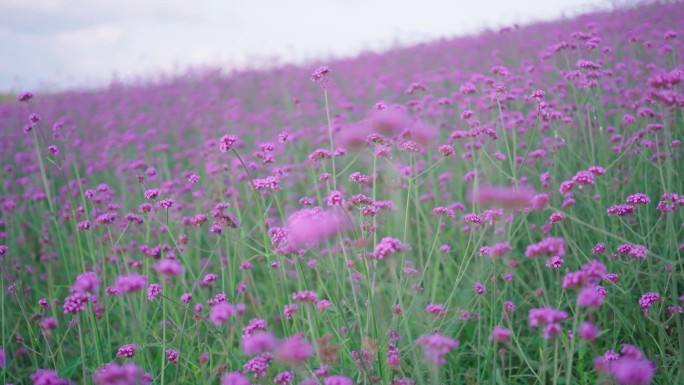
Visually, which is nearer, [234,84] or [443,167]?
[443,167]

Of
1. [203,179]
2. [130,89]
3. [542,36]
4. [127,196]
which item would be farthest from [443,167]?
[130,89]

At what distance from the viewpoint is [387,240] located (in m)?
1.95

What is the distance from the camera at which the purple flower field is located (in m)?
2.25

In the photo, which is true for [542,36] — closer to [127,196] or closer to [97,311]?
[127,196]

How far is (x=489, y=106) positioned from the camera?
4.34 meters

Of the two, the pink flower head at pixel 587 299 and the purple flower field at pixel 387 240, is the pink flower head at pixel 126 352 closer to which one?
the purple flower field at pixel 387 240

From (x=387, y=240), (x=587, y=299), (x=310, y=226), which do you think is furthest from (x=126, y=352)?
(x=587, y=299)

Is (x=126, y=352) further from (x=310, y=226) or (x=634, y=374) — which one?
(x=634, y=374)

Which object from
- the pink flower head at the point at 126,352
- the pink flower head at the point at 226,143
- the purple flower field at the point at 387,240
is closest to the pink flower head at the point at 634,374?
the purple flower field at the point at 387,240

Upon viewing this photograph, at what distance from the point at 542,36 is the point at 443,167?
20.6ft

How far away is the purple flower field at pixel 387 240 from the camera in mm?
2252

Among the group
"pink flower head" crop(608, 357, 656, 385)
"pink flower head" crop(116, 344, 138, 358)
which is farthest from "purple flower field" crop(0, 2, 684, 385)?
"pink flower head" crop(116, 344, 138, 358)

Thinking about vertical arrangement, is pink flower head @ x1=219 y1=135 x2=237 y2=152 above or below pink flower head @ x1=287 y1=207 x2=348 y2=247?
above

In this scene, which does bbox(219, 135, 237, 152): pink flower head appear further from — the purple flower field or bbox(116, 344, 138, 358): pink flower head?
bbox(116, 344, 138, 358): pink flower head
